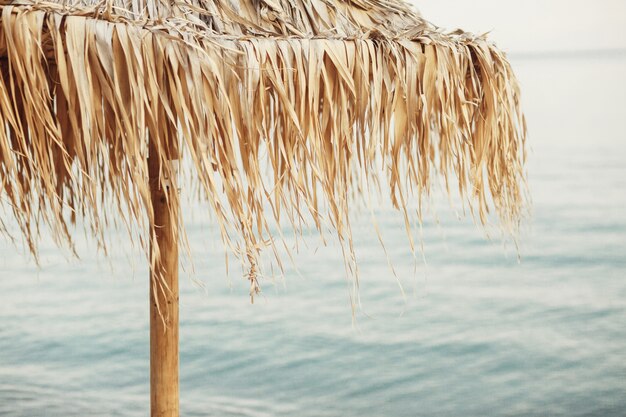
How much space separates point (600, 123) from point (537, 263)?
7.66 ft

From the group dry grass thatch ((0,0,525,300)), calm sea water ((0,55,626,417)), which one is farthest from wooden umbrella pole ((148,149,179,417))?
calm sea water ((0,55,626,417))

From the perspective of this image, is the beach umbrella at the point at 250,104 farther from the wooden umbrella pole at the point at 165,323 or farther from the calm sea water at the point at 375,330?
the calm sea water at the point at 375,330

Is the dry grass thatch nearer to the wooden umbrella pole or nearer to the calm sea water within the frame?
the wooden umbrella pole

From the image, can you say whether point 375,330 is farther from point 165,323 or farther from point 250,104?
point 250,104

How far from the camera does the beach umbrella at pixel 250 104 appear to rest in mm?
1091

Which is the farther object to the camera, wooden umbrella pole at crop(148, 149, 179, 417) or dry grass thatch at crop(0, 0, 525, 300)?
wooden umbrella pole at crop(148, 149, 179, 417)

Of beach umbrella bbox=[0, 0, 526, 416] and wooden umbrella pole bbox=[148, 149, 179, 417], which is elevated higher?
beach umbrella bbox=[0, 0, 526, 416]

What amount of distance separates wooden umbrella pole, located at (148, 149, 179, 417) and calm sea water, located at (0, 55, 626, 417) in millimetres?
Answer: 2214

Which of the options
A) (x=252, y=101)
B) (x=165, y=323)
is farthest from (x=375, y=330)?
(x=252, y=101)

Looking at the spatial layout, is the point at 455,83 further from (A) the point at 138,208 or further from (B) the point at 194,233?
(B) the point at 194,233

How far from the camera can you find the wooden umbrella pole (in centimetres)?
157

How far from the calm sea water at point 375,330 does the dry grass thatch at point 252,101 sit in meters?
2.76

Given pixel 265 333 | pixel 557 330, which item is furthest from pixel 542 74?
pixel 265 333

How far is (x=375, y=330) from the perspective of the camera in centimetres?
528
